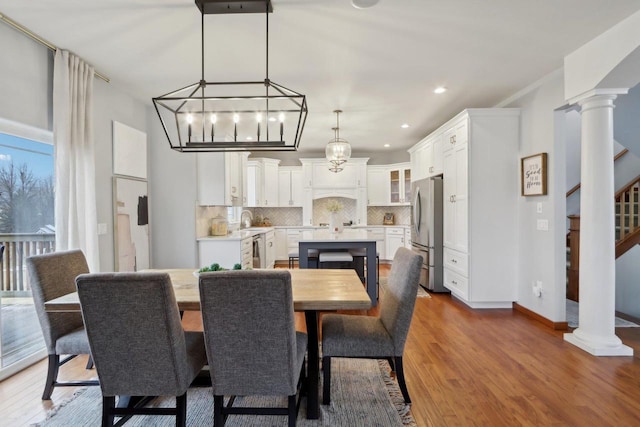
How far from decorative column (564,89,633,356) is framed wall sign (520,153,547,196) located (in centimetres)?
57

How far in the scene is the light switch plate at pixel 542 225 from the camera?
341cm

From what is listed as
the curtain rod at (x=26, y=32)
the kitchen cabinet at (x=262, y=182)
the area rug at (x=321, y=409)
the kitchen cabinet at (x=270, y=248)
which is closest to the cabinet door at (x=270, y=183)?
the kitchen cabinet at (x=262, y=182)

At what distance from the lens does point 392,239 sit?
7.21 m

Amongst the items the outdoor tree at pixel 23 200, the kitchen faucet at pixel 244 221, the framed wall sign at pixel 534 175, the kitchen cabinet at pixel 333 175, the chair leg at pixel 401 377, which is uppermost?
Answer: the kitchen cabinet at pixel 333 175

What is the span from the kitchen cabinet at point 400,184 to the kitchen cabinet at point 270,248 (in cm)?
274

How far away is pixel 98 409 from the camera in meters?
2.03

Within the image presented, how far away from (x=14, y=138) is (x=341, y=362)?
3.09 meters

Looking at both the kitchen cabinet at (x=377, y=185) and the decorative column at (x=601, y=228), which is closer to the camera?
the decorative column at (x=601, y=228)

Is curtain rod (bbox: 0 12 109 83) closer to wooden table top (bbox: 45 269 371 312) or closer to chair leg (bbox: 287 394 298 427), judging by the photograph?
wooden table top (bbox: 45 269 371 312)

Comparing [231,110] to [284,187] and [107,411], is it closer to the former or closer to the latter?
[107,411]

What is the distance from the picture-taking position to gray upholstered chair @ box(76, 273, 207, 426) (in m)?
1.45

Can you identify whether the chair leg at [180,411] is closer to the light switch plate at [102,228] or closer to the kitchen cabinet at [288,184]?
the light switch plate at [102,228]

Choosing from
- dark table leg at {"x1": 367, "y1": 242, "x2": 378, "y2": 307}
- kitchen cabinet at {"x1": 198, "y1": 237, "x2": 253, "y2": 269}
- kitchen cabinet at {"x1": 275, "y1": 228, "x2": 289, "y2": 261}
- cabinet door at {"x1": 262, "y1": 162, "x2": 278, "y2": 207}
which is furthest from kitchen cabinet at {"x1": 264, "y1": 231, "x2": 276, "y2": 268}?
dark table leg at {"x1": 367, "y1": 242, "x2": 378, "y2": 307}

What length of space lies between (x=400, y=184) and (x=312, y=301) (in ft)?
19.2
